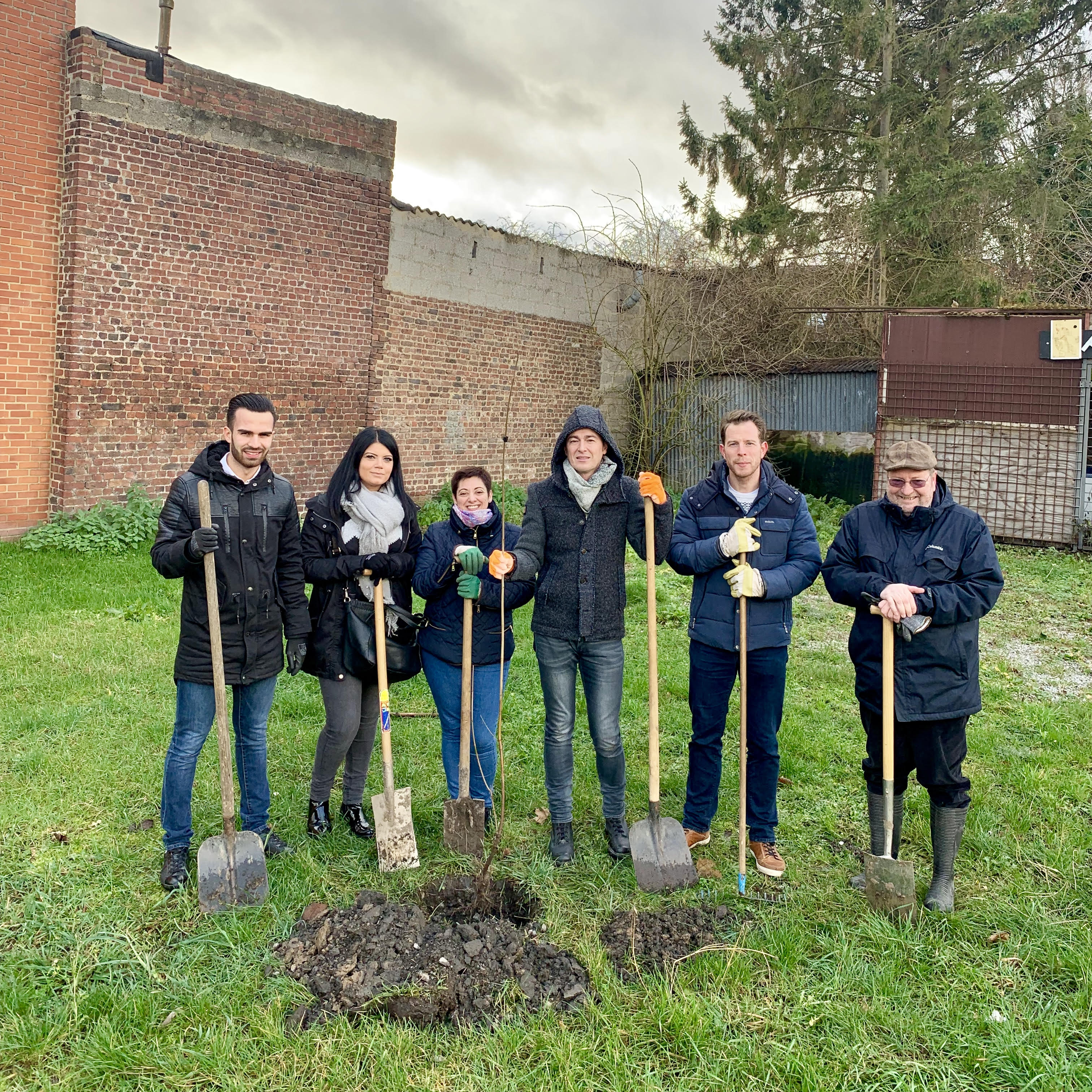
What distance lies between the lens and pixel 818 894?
11.5 ft

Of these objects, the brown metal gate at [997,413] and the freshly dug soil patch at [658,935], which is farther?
the brown metal gate at [997,413]

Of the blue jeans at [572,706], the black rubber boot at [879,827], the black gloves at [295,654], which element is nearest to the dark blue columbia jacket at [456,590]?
the blue jeans at [572,706]

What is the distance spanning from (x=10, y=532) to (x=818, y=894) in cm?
859

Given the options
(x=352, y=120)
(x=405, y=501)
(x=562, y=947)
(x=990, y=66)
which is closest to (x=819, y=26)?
(x=990, y=66)

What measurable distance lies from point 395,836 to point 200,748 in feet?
Answer: 2.82

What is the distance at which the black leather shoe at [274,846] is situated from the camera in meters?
3.71

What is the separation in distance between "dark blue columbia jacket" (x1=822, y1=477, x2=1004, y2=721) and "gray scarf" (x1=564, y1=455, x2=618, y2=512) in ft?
3.21

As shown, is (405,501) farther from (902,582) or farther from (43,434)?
(43,434)

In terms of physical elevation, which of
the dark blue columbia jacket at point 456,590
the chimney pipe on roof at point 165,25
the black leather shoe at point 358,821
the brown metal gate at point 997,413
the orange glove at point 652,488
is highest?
the chimney pipe on roof at point 165,25

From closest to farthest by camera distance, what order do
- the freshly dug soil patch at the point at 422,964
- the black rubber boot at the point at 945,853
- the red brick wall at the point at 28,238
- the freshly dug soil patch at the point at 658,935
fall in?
1. the freshly dug soil patch at the point at 422,964
2. the freshly dug soil patch at the point at 658,935
3. the black rubber boot at the point at 945,853
4. the red brick wall at the point at 28,238

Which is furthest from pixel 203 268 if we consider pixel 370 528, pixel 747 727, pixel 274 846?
pixel 747 727

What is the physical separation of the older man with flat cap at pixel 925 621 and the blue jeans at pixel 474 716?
154cm

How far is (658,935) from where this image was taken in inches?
125

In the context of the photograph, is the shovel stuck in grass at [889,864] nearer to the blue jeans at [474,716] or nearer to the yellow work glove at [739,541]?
the yellow work glove at [739,541]
